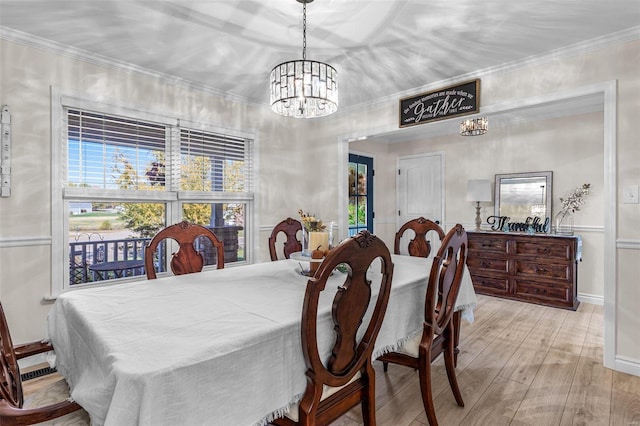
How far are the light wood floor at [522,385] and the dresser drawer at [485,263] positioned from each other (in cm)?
107

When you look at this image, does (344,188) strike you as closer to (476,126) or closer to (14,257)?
(476,126)

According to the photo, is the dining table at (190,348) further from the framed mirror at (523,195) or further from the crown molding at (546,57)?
the framed mirror at (523,195)

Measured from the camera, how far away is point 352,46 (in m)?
2.63

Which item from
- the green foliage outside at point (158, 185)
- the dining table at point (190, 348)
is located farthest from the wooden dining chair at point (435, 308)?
the green foliage outside at point (158, 185)

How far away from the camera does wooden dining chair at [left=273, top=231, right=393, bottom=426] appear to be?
1.08 m

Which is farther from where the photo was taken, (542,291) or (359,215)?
(359,215)

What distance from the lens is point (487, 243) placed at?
174 inches

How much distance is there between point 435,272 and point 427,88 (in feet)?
8.00

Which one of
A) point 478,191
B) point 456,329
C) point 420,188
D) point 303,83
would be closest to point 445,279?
point 456,329

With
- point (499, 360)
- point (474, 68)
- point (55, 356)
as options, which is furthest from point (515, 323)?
point (55, 356)

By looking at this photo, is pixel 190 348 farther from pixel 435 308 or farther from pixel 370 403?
pixel 435 308

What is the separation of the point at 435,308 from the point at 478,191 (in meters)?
3.46

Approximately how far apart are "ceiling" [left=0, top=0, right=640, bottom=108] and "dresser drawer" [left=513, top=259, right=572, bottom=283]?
2416 millimetres

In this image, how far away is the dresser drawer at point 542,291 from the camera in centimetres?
385
